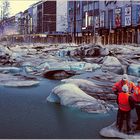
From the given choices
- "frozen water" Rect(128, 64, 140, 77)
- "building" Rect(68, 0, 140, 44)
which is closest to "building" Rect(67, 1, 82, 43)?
"building" Rect(68, 0, 140, 44)

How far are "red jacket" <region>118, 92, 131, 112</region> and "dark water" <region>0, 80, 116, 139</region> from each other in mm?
738

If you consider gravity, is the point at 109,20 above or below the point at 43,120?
above

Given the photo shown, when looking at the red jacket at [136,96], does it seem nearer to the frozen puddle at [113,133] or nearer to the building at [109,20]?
the frozen puddle at [113,133]

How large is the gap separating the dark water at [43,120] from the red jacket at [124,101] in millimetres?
738

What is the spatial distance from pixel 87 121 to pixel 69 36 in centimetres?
4769

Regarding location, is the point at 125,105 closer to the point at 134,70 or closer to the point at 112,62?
the point at 134,70

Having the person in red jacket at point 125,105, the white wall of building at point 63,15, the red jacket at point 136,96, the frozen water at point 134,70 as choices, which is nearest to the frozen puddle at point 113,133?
the person in red jacket at point 125,105

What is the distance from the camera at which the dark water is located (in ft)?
21.4

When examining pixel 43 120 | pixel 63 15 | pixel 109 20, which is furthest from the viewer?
pixel 63 15

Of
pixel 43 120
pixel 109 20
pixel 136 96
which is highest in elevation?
pixel 109 20

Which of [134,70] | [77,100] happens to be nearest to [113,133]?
[77,100]

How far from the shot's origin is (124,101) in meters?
5.95

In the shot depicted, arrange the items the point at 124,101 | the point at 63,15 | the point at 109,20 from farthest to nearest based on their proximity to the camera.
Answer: the point at 63,15
the point at 109,20
the point at 124,101

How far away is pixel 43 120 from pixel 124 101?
87.6 inches
